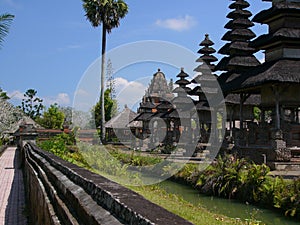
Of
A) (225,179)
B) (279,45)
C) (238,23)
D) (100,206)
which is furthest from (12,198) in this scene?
(238,23)

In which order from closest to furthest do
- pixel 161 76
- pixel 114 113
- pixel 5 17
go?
pixel 5 17 → pixel 161 76 → pixel 114 113

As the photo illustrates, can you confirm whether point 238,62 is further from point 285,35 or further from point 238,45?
point 285,35

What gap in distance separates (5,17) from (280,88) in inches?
514

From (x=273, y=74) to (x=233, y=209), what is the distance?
7.73 metres

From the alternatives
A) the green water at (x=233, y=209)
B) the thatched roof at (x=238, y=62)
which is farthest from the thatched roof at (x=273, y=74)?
the green water at (x=233, y=209)

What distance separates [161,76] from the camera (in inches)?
1984

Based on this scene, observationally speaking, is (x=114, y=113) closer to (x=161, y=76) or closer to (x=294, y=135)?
(x=161, y=76)

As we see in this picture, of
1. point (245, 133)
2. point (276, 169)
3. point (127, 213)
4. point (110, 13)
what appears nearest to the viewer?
point (127, 213)

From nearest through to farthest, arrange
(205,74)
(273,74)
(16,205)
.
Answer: (16,205) → (273,74) → (205,74)

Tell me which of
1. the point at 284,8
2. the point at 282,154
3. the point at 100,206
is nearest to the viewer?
the point at 100,206

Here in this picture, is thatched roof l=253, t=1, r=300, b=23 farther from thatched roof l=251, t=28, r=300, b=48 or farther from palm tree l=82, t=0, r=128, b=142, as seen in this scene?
palm tree l=82, t=0, r=128, b=142

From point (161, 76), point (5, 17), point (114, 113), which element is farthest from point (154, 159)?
point (114, 113)

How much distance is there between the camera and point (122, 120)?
159ft

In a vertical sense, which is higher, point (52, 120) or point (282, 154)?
point (52, 120)
